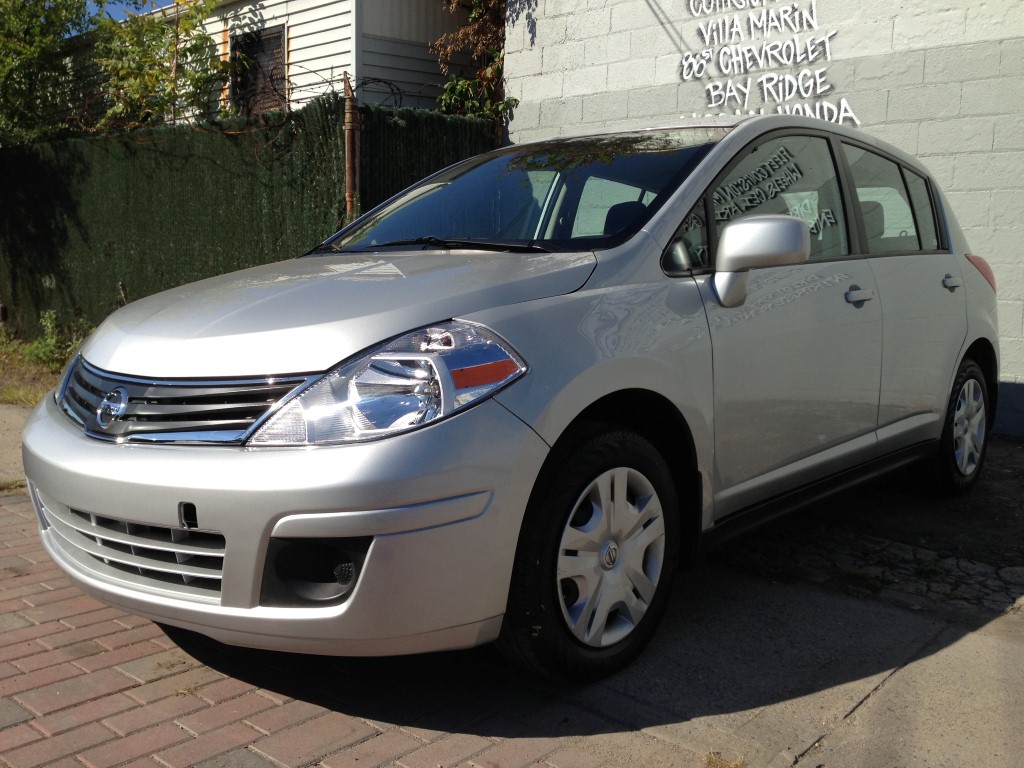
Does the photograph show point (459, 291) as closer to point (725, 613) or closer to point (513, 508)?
point (513, 508)

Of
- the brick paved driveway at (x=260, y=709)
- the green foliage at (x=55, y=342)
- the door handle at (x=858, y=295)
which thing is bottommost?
the brick paved driveway at (x=260, y=709)

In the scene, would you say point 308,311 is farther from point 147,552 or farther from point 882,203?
point 882,203

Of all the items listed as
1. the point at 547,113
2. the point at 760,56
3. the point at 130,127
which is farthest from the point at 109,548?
the point at 130,127

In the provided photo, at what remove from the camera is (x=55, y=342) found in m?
11.0

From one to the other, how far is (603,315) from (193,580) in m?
1.34

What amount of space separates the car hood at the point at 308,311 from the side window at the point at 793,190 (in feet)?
2.59

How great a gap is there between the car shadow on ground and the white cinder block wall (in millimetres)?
2926

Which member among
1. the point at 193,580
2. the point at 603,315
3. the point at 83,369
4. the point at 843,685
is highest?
the point at 603,315

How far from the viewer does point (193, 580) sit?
275cm

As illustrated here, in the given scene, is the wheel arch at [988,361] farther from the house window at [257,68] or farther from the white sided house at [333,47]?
the house window at [257,68]

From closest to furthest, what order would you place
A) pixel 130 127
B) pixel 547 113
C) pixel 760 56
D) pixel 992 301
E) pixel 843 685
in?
pixel 843 685 < pixel 992 301 < pixel 760 56 < pixel 547 113 < pixel 130 127

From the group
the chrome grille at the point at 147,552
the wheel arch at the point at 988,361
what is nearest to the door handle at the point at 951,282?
the wheel arch at the point at 988,361

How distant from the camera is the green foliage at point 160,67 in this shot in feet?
38.1

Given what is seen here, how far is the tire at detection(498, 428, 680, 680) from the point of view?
281cm
